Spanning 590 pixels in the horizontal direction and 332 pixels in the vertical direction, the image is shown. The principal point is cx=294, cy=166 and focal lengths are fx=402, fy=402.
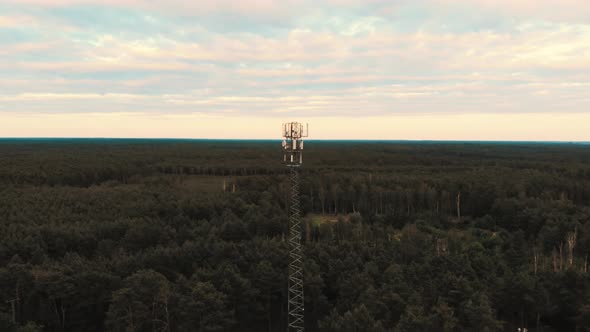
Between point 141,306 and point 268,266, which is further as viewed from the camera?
point 268,266

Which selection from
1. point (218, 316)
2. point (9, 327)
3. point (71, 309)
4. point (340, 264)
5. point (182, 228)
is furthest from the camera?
point (182, 228)

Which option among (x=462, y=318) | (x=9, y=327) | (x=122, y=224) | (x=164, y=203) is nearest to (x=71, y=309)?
(x=9, y=327)

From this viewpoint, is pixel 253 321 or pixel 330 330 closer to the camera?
pixel 330 330

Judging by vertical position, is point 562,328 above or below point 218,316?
below

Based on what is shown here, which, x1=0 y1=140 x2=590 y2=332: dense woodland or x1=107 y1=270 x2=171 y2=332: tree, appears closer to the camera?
x1=107 y1=270 x2=171 y2=332: tree

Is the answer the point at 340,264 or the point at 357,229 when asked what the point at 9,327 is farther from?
the point at 357,229

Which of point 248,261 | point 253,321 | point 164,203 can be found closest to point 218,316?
point 253,321

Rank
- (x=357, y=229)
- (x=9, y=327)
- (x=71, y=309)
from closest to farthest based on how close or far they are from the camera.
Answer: (x=9, y=327) → (x=71, y=309) → (x=357, y=229)

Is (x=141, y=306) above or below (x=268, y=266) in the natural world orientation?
below

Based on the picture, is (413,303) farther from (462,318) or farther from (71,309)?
(71,309)

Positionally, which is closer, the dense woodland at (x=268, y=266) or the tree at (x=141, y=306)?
the tree at (x=141, y=306)
